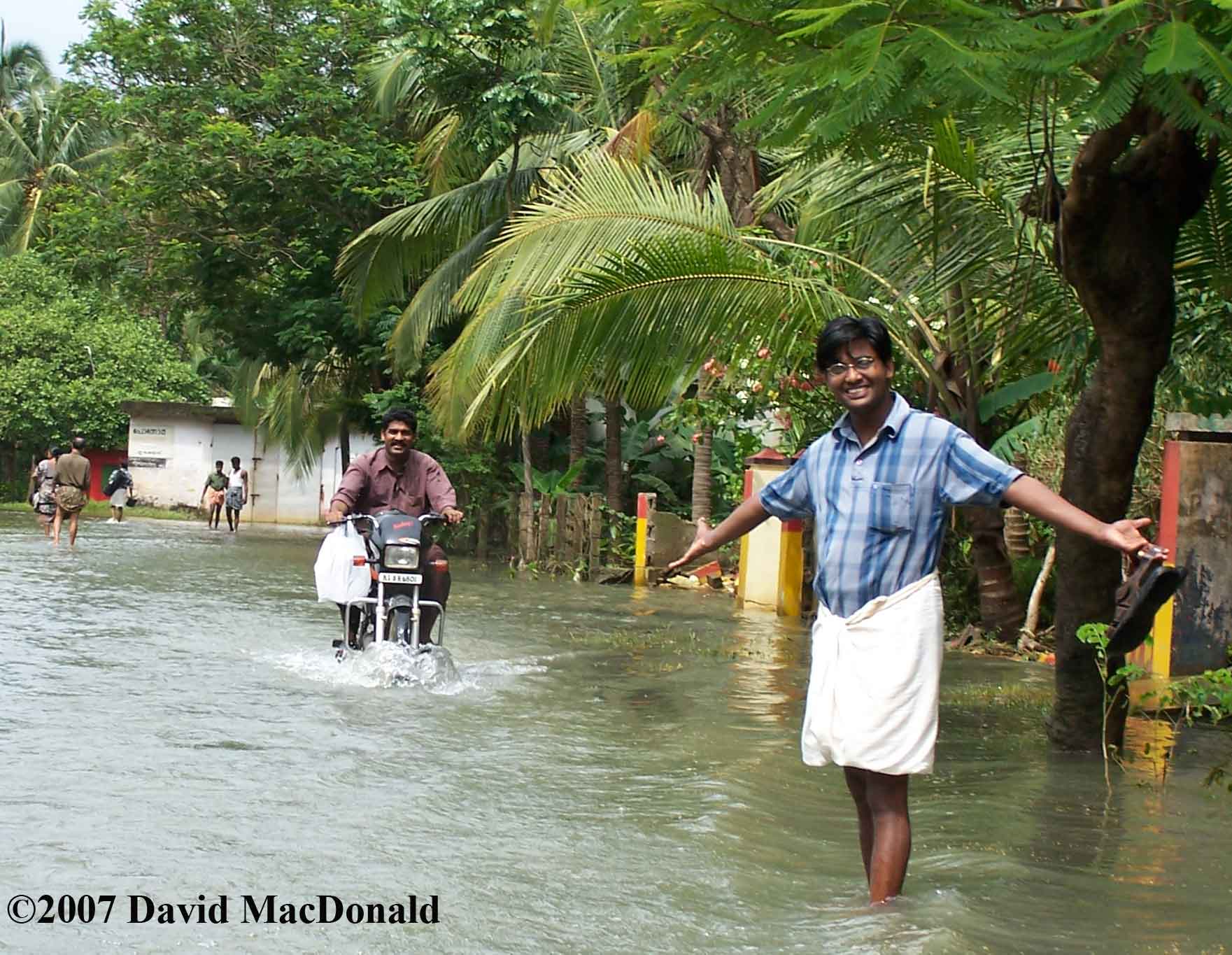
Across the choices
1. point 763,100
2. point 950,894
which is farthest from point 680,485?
point 950,894

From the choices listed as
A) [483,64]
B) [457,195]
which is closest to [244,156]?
[457,195]

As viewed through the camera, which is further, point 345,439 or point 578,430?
point 345,439

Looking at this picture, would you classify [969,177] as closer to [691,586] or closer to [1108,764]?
[1108,764]

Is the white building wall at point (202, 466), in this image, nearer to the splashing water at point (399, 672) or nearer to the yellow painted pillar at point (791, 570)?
the yellow painted pillar at point (791, 570)

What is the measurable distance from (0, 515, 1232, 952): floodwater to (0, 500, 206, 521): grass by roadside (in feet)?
90.9

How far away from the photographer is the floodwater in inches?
165

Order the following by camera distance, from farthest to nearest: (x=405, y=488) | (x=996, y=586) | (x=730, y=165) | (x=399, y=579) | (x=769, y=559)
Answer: (x=730, y=165) < (x=769, y=559) < (x=996, y=586) < (x=405, y=488) < (x=399, y=579)

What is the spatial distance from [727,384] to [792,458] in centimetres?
209

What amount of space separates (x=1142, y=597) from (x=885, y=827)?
3.19 feet

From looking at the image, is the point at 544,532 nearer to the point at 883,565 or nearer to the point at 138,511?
the point at 883,565

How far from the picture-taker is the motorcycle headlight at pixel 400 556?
339 inches

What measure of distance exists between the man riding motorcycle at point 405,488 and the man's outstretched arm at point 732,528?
3.98 metres

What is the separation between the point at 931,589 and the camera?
4.18 metres

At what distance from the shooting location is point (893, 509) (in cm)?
423
